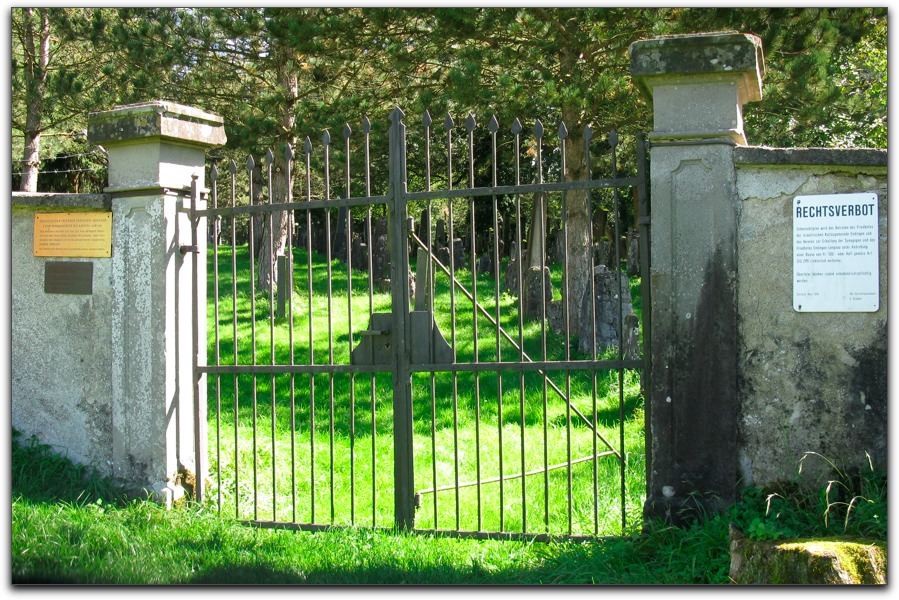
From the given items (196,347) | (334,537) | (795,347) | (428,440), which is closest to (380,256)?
(428,440)

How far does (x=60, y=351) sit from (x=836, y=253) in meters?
4.99

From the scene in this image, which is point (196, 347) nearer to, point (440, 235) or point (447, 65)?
point (447, 65)

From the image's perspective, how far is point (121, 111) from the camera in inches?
226

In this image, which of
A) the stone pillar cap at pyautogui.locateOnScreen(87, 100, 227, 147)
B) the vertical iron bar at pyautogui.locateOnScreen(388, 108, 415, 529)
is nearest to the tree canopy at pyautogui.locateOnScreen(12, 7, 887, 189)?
the stone pillar cap at pyautogui.locateOnScreen(87, 100, 227, 147)

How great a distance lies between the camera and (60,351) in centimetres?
605

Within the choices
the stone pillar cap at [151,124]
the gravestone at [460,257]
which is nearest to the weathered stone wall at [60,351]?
the stone pillar cap at [151,124]

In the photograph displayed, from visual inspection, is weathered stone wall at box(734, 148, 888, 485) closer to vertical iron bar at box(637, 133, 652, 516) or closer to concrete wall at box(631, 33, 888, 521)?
concrete wall at box(631, 33, 888, 521)

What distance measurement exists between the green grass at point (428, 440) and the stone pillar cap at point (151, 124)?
112cm

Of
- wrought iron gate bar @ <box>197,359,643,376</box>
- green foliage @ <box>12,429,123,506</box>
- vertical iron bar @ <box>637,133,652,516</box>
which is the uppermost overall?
vertical iron bar @ <box>637,133,652,516</box>

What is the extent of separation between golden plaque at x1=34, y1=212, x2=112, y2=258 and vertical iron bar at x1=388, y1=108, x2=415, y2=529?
2082 mm

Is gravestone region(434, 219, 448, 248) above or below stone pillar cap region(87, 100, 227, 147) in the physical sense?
above

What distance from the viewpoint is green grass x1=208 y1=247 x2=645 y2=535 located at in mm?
5430

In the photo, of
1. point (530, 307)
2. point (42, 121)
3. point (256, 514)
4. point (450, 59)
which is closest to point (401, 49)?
point (450, 59)

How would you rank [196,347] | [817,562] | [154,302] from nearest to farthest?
[817,562], [154,302], [196,347]
